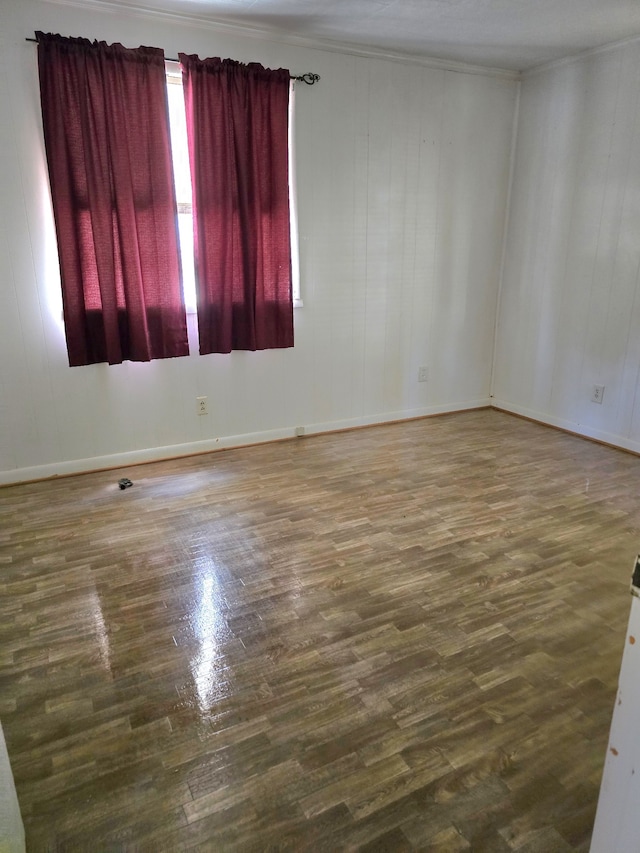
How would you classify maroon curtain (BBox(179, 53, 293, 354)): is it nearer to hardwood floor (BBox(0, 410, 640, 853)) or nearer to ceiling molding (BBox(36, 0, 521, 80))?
ceiling molding (BBox(36, 0, 521, 80))

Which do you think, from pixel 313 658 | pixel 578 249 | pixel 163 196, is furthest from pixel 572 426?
pixel 163 196

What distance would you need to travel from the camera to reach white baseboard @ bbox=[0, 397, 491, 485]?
3.33m

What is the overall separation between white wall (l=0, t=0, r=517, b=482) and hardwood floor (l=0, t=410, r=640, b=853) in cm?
54

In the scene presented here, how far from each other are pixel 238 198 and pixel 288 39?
39.0 inches

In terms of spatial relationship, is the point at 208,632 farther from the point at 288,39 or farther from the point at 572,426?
the point at 288,39

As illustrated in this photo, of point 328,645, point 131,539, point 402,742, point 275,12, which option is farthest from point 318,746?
point 275,12

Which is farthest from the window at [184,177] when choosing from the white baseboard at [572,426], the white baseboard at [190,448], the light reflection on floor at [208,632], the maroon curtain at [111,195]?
the white baseboard at [572,426]

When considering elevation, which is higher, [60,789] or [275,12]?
[275,12]

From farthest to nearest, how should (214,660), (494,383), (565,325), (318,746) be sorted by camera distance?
(494,383), (565,325), (214,660), (318,746)

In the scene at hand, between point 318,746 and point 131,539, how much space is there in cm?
146

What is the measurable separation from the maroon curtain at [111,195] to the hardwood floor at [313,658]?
3.08 feet

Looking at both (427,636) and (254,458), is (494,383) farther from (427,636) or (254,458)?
(427,636)

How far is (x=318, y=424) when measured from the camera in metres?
4.15

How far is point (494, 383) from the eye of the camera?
482 cm
